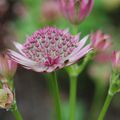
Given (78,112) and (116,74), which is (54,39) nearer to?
(116,74)

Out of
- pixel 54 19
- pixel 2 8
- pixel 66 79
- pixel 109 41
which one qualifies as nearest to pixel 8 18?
pixel 2 8

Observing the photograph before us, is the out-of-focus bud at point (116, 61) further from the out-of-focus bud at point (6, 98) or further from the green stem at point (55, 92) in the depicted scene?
the out-of-focus bud at point (6, 98)

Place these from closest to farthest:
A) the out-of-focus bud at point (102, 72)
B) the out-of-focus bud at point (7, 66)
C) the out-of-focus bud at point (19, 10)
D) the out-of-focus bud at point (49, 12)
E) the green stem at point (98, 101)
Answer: the out-of-focus bud at point (7, 66)
the out-of-focus bud at point (49, 12)
the out-of-focus bud at point (102, 72)
the green stem at point (98, 101)
the out-of-focus bud at point (19, 10)

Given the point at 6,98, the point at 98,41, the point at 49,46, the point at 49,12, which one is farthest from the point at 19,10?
the point at 6,98

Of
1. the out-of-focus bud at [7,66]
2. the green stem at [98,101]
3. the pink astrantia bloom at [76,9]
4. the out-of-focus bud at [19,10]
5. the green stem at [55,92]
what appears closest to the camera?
the green stem at [55,92]

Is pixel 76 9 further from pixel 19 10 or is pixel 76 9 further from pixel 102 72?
pixel 19 10

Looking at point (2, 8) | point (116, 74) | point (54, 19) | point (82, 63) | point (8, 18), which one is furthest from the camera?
point (8, 18)

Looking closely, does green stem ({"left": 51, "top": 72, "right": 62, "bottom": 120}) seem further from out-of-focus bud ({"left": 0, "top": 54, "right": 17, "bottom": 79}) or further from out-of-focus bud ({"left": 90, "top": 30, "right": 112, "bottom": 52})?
out-of-focus bud ({"left": 90, "top": 30, "right": 112, "bottom": 52})

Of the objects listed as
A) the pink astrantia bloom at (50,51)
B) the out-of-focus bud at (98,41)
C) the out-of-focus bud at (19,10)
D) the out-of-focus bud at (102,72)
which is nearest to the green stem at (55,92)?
the pink astrantia bloom at (50,51)

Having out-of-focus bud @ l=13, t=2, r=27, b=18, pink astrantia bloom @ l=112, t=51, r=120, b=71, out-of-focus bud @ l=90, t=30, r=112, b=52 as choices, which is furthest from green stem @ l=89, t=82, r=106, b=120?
pink astrantia bloom @ l=112, t=51, r=120, b=71
